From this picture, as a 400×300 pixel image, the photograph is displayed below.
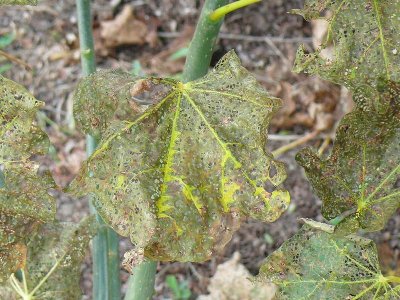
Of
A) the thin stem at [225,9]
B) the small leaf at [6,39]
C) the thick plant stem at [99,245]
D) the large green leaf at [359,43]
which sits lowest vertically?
the small leaf at [6,39]

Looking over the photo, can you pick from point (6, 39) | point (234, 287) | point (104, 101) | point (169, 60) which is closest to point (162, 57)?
point (169, 60)

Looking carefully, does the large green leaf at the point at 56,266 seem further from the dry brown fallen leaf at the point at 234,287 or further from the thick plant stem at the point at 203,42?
the dry brown fallen leaf at the point at 234,287

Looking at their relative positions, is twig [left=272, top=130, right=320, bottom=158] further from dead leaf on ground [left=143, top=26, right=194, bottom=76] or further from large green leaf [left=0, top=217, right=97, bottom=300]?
large green leaf [left=0, top=217, right=97, bottom=300]

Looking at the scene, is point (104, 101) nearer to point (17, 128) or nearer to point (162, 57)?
point (17, 128)

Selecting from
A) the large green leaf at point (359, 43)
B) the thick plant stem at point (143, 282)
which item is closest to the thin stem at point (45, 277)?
the thick plant stem at point (143, 282)

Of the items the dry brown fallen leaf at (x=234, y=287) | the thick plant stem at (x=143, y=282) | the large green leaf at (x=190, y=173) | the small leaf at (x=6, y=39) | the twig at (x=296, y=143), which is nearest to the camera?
the large green leaf at (x=190, y=173)

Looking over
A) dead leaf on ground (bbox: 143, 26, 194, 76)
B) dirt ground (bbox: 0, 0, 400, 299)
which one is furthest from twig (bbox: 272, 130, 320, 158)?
dead leaf on ground (bbox: 143, 26, 194, 76)

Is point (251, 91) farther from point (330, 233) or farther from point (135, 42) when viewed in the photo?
point (135, 42)
